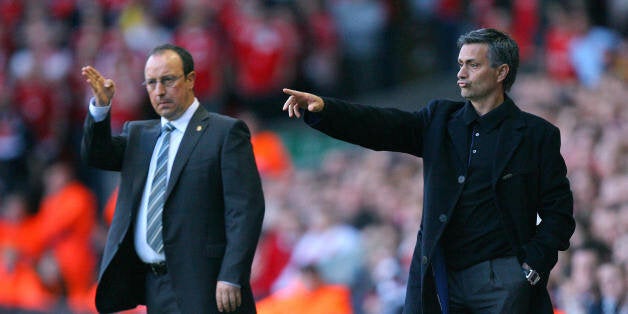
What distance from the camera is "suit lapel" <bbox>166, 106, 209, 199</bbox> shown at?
666 cm

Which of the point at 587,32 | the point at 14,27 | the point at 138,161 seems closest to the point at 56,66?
the point at 14,27

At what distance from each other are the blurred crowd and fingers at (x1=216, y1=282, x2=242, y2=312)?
10.4ft

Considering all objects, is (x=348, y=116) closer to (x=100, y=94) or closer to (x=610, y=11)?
(x=100, y=94)

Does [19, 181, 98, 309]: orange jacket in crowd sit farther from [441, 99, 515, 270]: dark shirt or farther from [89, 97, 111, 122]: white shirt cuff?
[441, 99, 515, 270]: dark shirt

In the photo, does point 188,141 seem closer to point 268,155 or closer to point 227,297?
point 227,297

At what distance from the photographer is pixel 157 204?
6.68 metres

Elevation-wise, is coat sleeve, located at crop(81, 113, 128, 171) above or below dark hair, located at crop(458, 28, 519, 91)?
below

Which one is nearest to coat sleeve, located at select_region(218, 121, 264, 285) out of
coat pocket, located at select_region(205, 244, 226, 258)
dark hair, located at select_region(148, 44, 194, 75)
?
coat pocket, located at select_region(205, 244, 226, 258)

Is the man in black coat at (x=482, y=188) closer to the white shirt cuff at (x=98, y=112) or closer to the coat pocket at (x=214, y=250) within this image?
the coat pocket at (x=214, y=250)

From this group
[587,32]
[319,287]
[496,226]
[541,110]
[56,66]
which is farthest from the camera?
[56,66]

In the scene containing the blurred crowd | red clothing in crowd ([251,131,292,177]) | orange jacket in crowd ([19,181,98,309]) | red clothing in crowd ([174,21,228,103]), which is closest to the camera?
the blurred crowd

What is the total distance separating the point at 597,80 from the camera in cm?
1202

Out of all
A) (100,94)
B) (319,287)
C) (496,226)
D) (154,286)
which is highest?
(100,94)

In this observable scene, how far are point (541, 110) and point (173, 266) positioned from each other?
17.1ft
